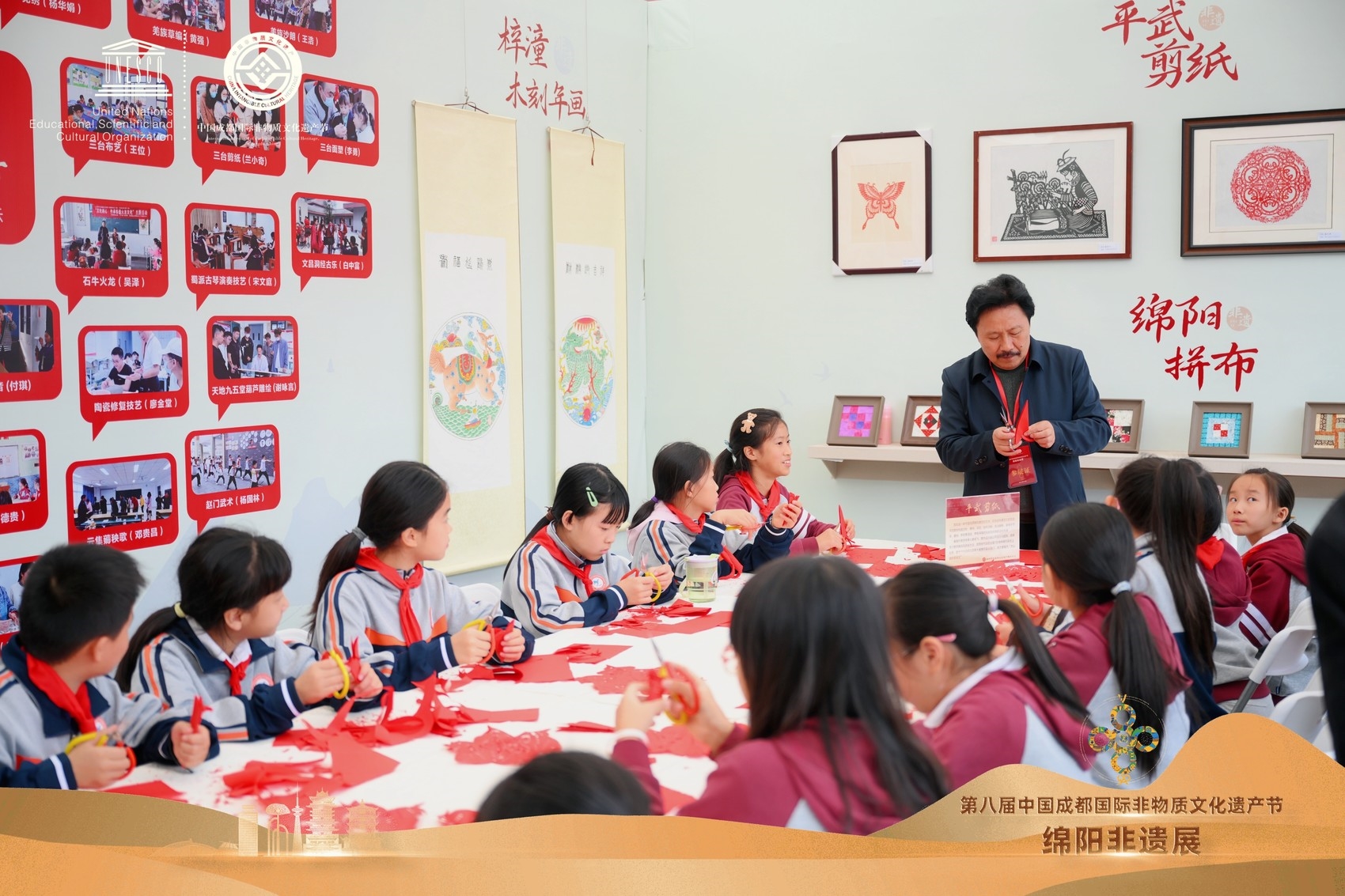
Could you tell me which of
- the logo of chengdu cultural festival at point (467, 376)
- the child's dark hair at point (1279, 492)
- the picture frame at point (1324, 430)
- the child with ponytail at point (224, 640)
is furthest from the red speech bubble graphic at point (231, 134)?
the picture frame at point (1324, 430)

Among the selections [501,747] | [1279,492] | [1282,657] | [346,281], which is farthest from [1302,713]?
[346,281]

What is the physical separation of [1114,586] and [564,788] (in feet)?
3.59

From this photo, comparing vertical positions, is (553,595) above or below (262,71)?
below

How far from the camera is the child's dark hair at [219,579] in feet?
6.04

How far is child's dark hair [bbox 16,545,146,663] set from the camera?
1581 millimetres

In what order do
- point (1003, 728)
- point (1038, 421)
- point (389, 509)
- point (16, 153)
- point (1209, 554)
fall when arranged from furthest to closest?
point (1038, 421), point (16, 153), point (1209, 554), point (389, 509), point (1003, 728)

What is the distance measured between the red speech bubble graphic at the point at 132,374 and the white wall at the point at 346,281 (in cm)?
3

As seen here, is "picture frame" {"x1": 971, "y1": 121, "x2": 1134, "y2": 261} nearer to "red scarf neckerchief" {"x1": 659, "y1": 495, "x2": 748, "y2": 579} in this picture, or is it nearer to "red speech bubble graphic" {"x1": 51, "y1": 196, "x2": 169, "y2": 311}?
"red scarf neckerchief" {"x1": 659, "y1": 495, "x2": 748, "y2": 579}

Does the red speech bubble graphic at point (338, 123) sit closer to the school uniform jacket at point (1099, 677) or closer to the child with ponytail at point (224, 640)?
the child with ponytail at point (224, 640)

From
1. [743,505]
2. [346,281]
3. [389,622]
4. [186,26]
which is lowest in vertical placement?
[389,622]

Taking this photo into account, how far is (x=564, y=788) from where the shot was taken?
40.3 inches

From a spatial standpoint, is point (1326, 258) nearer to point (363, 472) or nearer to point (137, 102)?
point (363, 472)

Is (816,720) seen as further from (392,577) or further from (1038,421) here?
(1038,421)

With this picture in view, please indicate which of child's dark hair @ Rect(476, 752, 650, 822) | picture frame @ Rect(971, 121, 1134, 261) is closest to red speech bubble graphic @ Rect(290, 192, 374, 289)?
picture frame @ Rect(971, 121, 1134, 261)
